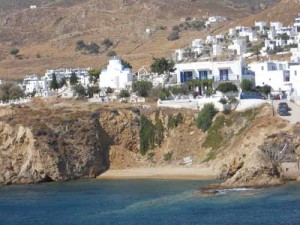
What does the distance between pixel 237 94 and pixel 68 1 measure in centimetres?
10702

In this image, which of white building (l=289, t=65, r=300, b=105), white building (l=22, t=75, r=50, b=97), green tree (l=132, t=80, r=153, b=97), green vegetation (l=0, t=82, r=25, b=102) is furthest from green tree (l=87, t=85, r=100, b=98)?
white building (l=289, t=65, r=300, b=105)

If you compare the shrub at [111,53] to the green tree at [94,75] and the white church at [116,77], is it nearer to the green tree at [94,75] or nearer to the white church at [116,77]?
the green tree at [94,75]

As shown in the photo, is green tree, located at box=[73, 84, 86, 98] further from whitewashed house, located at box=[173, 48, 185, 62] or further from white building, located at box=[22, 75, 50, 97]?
whitewashed house, located at box=[173, 48, 185, 62]

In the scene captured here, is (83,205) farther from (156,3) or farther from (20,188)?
(156,3)

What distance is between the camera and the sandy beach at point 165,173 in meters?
67.6

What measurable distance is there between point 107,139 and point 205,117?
8.03 metres

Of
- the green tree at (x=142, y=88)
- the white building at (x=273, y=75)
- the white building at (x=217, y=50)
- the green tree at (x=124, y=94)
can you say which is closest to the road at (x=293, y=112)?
the white building at (x=273, y=75)

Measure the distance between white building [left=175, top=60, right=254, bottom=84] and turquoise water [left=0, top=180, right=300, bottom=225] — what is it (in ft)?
63.0

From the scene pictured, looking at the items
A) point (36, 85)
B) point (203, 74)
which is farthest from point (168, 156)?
point (36, 85)

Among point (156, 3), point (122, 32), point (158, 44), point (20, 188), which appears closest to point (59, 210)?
point (20, 188)

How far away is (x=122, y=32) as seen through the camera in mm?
146375

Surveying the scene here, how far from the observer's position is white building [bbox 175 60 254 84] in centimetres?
8288

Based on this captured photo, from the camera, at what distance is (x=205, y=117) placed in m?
73.9

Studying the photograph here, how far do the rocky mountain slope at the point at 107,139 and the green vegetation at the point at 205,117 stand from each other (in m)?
0.49
